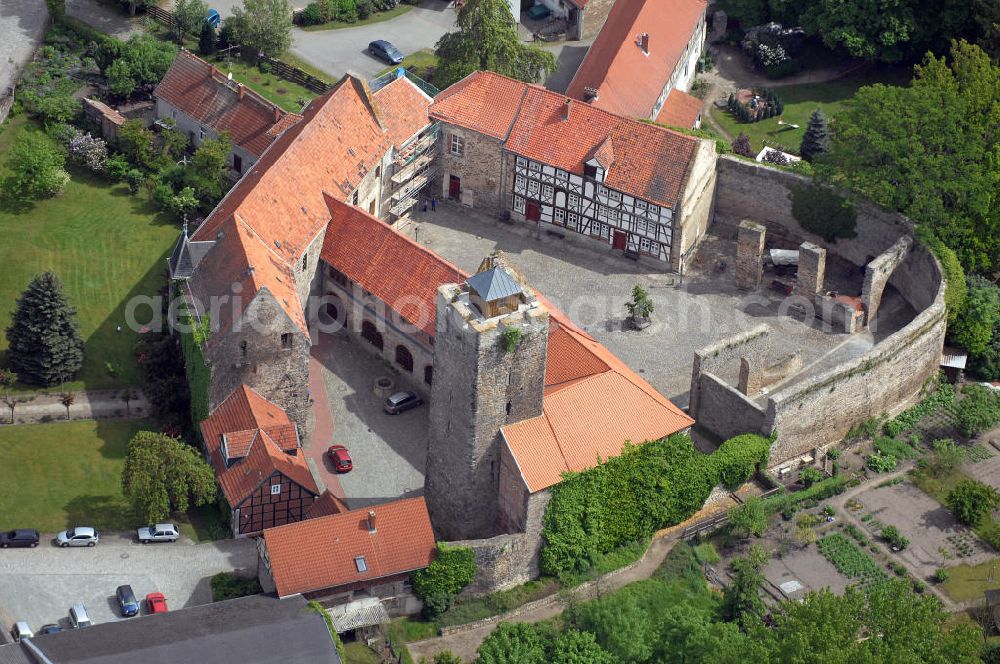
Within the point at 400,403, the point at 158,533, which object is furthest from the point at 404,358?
the point at 158,533

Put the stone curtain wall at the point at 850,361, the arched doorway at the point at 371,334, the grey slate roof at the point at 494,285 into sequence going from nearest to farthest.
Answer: the grey slate roof at the point at 494,285 → the stone curtain wall at the point at 850,361 → the arched doorway at the point at 371,334

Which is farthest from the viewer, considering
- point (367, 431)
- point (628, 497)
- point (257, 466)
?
point (367, 431)

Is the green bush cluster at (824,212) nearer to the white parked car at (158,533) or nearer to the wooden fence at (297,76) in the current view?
the wooden fence at (297,76)

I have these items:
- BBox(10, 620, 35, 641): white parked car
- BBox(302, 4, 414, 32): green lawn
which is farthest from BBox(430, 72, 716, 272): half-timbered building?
BBox(10, 620, 35, 641): white parked car

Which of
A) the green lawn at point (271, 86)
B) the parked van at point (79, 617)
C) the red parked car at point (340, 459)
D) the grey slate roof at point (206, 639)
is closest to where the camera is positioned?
the grey slate roof at point (206, 639)

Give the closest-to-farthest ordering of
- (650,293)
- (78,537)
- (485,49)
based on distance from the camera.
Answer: (78,537)
(650,293)
(485,49)

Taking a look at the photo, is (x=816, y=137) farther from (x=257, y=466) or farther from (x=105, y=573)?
(x=105, y=573)

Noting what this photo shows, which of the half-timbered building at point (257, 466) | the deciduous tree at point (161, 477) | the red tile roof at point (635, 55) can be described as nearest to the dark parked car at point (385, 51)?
the red tile roof at point (635, 55)
